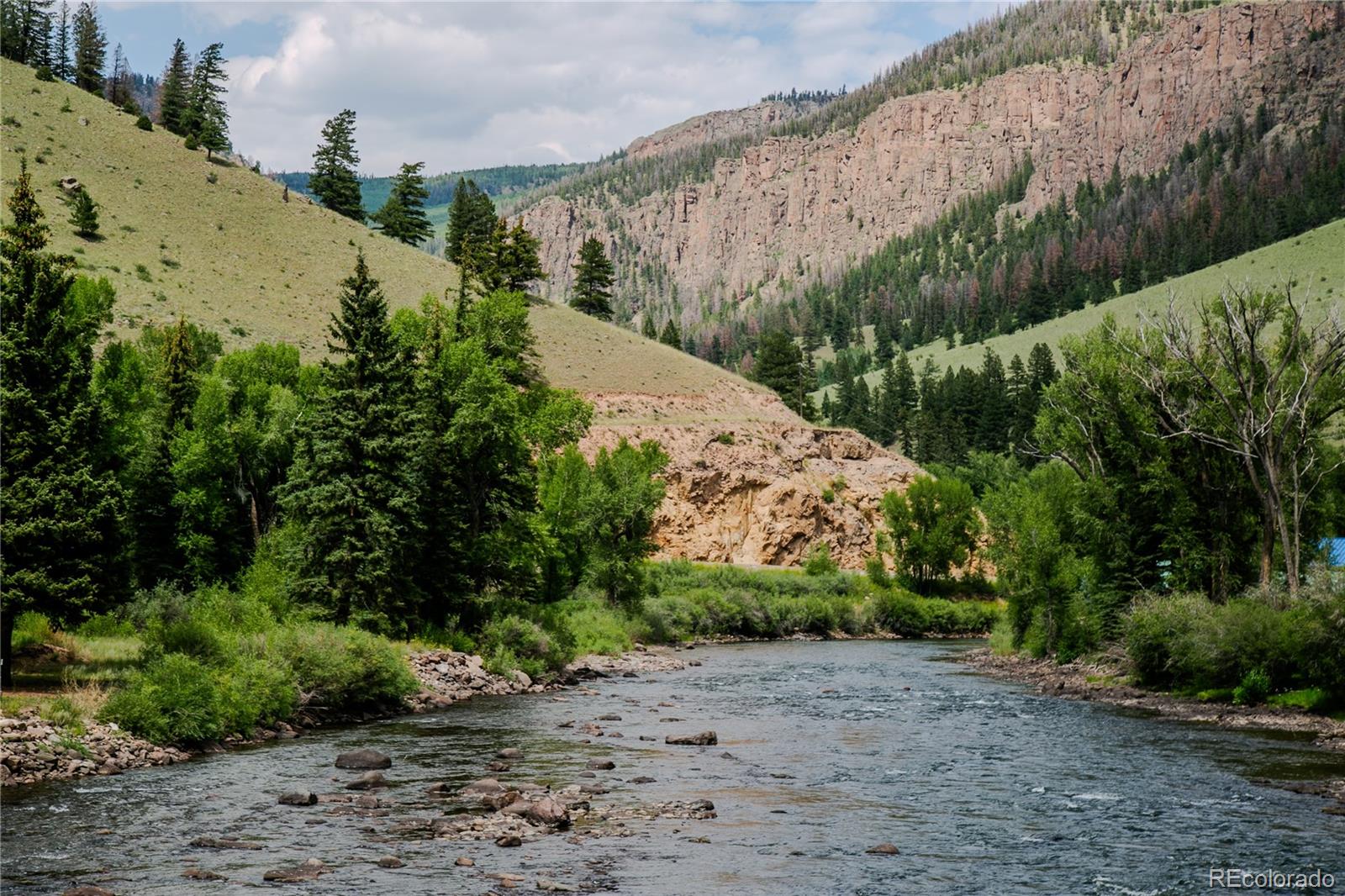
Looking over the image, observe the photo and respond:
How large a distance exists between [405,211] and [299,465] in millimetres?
102967

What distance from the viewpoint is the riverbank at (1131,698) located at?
3188 centimetres

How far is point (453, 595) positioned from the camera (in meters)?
44.7

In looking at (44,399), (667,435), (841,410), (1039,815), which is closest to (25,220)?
(44,399)

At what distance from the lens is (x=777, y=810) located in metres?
21.7

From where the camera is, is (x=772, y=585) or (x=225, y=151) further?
(x=225, y=151)

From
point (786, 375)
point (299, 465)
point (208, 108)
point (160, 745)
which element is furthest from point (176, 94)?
point (160, 745)

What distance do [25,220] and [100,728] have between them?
13.9 meters

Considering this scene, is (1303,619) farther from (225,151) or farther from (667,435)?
(225,151)

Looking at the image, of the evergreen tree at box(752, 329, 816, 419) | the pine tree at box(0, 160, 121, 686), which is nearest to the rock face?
the evergreen tree at box(752, 329, 816, 419)

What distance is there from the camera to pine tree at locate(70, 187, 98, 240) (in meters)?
93.5

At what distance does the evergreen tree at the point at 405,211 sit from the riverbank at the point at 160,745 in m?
101

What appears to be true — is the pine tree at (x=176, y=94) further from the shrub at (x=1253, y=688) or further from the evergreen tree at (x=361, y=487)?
the shrub at (x=1253, y=688)

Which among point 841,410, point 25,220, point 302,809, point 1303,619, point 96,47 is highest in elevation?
point 96,47

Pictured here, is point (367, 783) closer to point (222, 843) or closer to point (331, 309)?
point (222, 843)
